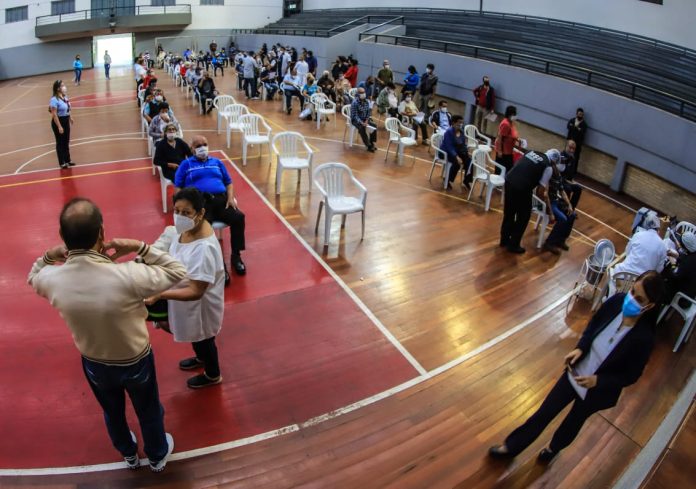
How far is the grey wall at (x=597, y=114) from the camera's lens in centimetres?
838

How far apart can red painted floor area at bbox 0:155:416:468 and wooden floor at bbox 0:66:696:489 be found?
0.19m

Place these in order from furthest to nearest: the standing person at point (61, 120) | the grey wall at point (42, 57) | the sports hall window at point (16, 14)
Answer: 1. the grey wall at point (42, 57)
2. the sports hall window at point (16, 14)
3. the standing person at point (61, 120)

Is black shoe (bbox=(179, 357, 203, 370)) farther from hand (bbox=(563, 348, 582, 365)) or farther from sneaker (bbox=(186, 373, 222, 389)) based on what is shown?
hand (bbox=(563, 348, 582, 365))

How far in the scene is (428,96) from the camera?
13820 millimetres

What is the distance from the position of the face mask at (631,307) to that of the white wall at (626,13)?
1161 centimetres

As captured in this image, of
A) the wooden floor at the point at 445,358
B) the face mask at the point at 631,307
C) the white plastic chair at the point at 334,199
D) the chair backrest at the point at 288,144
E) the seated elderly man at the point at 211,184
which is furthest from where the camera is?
the chair backrest at the point at 288,144

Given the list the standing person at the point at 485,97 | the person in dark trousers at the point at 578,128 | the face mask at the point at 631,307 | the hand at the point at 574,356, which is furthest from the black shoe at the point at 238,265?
the standing person at the point at 485,97

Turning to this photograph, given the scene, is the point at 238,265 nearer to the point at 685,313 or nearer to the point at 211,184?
the point at 211,184

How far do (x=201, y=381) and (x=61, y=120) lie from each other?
696 centimetres

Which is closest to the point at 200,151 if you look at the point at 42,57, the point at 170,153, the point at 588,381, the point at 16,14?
the point at 170,153

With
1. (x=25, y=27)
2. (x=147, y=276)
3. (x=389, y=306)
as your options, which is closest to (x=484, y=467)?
(x=389, y=306)

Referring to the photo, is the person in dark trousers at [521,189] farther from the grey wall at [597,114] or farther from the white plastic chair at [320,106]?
the white plastic chair at [320,106]

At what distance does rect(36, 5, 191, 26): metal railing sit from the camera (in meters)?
26.1

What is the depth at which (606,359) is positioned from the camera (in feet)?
9.30
